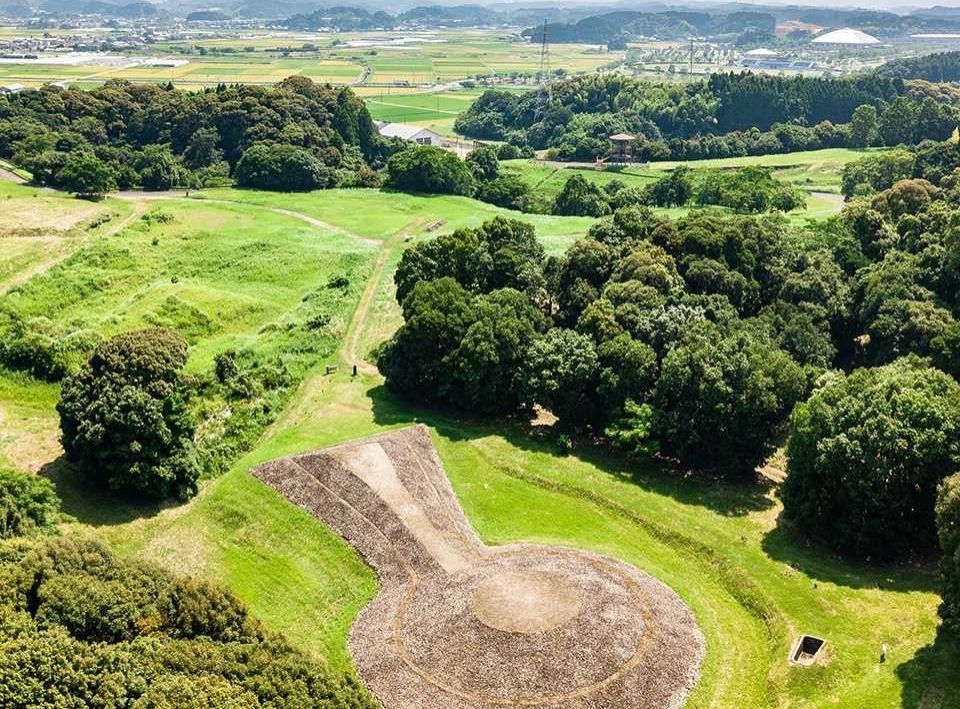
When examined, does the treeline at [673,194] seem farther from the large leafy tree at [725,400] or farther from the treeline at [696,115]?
the large leafy tree at [725,400]

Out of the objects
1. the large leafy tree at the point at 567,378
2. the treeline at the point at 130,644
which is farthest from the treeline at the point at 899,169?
the treeline at the point at 130,644

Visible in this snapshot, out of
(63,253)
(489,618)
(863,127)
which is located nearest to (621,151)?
(863,127)

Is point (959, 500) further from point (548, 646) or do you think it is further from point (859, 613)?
point (548, 646)

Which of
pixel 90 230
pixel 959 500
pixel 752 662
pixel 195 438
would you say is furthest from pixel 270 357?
pixel 959 500

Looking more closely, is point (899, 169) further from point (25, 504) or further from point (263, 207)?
point (25, 504)

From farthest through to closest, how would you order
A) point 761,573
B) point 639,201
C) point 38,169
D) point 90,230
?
point 639,201, point 38,169, point 90,230, point 761,573
